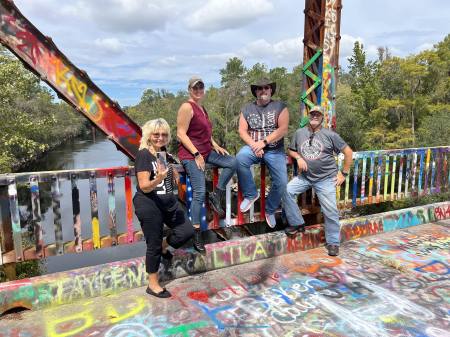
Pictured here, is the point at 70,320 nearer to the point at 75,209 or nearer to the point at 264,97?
the point at 75,209

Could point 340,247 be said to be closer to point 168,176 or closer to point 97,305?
point 168,176

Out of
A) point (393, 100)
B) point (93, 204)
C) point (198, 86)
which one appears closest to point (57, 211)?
point (93, 204)

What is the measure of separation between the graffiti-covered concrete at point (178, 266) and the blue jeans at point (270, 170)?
551 mm

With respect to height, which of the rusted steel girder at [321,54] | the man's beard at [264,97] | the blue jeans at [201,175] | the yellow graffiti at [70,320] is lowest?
the yellow graffiti at [70,320]

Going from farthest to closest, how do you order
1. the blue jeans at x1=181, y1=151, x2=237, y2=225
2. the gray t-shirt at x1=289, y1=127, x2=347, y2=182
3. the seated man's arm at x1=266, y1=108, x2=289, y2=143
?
the gray t-shirt at x1=289, y1=127, x2=347, y2=182
the seated man's arm at x1=266, y1=108, x2=289, y2=143
the blue jeans at x1=181, y1=151, x2=237, y2=225

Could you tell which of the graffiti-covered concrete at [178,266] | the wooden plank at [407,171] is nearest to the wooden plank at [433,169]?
the wooden plank at [407,171]

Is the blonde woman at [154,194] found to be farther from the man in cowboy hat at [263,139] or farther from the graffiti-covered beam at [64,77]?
the man in cowboy hat at [263,139]

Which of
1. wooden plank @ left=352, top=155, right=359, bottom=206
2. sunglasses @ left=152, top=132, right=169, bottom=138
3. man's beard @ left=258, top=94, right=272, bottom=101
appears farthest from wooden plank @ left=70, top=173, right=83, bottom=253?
wooden plank @ left=352, top=155, right=359, bottom=206

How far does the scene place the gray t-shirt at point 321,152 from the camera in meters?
4.31

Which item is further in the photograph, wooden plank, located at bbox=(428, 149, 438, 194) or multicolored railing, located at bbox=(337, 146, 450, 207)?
wooden plank, located at bbox=(428, 149, 438, 194)

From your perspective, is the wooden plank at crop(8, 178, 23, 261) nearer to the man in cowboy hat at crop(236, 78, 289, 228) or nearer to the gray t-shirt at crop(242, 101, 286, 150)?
the man in cowboy hat at crop(236, 78, 289, 228)

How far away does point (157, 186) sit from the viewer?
127 inches

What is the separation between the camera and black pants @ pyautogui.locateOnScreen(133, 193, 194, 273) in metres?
3.18

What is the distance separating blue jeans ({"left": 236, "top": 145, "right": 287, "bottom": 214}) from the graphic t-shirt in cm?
112
